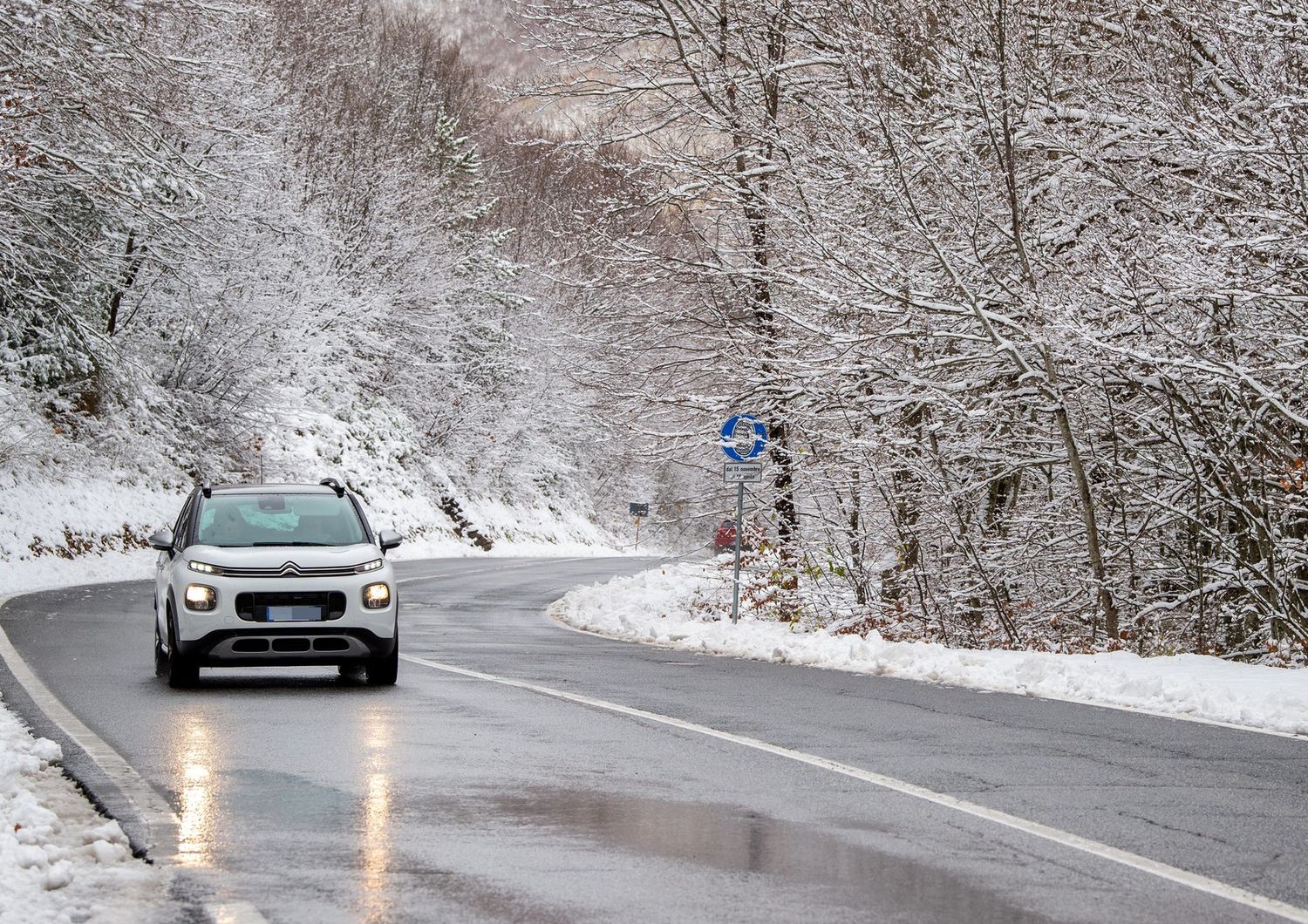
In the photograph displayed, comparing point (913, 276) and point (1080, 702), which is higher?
point (913, 276)

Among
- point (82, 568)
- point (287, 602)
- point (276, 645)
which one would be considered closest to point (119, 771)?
point (276, 645)

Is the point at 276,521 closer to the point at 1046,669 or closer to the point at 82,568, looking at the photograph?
the point at 1046,669

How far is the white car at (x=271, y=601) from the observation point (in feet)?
46.3

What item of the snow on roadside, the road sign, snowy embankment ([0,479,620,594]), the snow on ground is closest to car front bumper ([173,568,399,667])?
the snow on ground

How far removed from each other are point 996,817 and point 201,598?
313 inches

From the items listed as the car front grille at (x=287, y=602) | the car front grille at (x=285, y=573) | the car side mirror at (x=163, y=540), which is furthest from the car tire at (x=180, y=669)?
the car side mirror at (x=163, y=540)

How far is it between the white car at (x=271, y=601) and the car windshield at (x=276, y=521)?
0.6 inches

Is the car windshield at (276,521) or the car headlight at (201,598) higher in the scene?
the car windshield at (276,521)

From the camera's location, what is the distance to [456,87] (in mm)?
72750

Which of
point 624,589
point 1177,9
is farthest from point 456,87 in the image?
point 1177,9

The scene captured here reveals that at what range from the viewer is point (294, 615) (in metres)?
14.2

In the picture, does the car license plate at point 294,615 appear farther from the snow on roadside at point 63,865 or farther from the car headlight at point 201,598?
the snow on roadside at point 63,865

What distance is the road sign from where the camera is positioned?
2153 centimetres

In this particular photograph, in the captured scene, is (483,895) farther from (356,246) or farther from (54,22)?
(356,246)
